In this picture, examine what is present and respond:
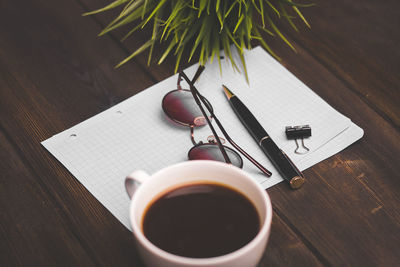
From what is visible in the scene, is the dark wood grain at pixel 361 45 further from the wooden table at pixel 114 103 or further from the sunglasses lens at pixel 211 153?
the sunglasses lens at pixel 211 153

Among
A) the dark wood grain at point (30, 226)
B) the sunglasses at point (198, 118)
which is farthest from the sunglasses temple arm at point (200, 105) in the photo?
the dark wood grain at point (30, 226)

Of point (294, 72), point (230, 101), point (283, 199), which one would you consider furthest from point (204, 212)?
point (294, 72)

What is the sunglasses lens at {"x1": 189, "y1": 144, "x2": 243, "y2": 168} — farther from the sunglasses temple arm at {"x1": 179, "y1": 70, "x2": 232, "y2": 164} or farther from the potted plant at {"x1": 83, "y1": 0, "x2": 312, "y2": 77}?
the potted plant at {"x1": 83, "y1": 0, "x2": 312, "y2": 77}

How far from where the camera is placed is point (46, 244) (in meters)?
0.58

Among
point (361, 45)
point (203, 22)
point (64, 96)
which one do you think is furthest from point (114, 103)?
point (361, 45)

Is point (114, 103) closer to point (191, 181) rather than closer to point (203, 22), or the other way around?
point (203, 22)

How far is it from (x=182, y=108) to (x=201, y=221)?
0.26 meters

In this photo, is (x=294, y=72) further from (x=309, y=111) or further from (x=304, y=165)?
(x=304, y=165)

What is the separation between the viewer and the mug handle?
486 mm

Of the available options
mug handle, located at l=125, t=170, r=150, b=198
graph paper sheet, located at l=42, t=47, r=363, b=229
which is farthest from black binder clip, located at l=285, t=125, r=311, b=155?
mug handle, located at l=125, t=170, r=150, b=198

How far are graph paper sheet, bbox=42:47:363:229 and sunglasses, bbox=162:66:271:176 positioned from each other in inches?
0.5

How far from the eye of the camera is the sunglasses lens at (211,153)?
65 cm

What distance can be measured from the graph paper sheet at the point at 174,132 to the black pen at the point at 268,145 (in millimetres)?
10

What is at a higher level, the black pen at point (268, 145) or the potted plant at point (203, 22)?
the potted plant at point (203, 22)
